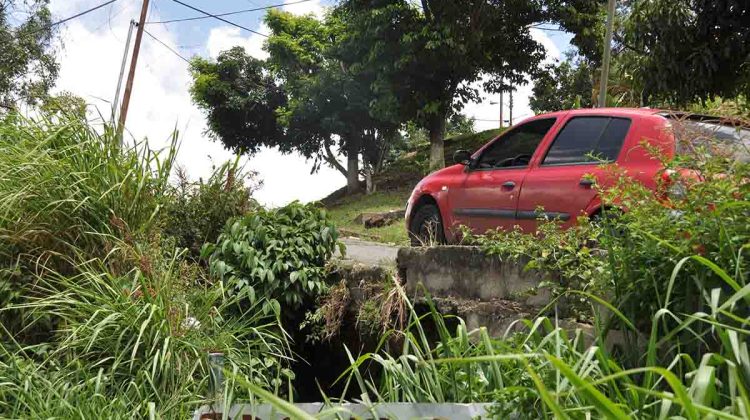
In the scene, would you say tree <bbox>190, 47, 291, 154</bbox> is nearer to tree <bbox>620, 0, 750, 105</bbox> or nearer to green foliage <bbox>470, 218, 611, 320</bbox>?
tree <bbox>620, 0, 750, 105</bbox>

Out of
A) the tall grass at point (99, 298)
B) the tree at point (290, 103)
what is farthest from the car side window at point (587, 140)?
the tree at point (290, 103)

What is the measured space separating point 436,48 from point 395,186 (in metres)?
7.35

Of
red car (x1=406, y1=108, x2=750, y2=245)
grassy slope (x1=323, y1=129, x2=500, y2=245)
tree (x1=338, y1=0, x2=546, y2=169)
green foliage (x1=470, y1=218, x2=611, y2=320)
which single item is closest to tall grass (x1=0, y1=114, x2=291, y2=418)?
green foliage (x1=470, y1=218, x2=611, y2=320)

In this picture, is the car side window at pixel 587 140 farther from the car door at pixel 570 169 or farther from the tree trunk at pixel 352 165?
the tree trunk at pixel 352 165

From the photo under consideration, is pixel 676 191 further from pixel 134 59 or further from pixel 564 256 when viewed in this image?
pixel 134 59

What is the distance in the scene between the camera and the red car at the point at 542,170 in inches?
189

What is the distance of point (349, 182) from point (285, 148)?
353 cm

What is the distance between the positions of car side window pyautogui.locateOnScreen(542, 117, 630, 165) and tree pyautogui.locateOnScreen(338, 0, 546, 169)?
14.0 meters

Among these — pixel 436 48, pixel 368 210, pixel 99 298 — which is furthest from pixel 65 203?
pixel 368 210

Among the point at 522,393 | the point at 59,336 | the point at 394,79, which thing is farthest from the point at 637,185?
the point at 394,79

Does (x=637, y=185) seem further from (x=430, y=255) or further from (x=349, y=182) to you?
(x=349, y=182)

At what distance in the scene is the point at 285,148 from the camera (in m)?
31.5

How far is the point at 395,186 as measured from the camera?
25.8 metres

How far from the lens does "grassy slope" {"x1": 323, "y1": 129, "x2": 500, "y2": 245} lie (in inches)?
841
